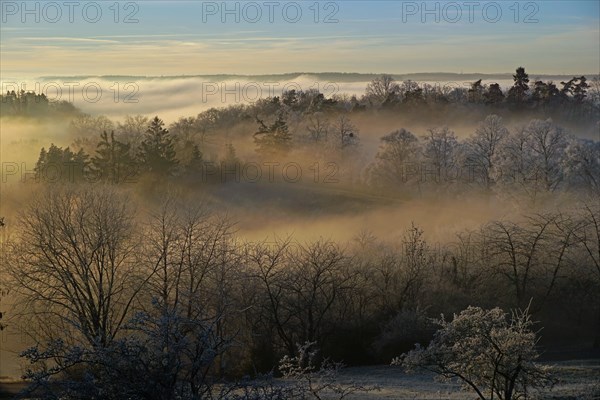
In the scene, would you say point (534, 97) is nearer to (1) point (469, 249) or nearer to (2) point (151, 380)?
(1) point (469, 249)

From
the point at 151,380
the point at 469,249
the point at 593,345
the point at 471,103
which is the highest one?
the point at 471,103

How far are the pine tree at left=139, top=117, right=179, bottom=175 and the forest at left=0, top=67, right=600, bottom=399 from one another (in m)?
0.23

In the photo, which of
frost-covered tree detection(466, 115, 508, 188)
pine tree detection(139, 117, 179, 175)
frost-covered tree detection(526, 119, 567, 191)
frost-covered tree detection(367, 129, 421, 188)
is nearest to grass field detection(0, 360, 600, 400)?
frost-covered tree detection(526, 119, 567, 191)

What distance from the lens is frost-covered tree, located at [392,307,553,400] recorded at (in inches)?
886

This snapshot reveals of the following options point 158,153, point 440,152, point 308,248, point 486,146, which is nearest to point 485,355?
point 308,248

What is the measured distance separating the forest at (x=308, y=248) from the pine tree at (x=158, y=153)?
0.23 metres

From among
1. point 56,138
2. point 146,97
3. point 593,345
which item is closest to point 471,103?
point 146,97

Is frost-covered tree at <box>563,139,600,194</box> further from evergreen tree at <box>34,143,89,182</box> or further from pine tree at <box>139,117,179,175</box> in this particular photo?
evergreen tree at <box>34,143,89,182</box>

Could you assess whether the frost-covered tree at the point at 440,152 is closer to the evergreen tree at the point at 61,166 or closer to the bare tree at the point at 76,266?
the evergreen tree at the point at 61,166

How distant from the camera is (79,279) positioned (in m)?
44.3

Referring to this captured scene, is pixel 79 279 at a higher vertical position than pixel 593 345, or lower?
higher

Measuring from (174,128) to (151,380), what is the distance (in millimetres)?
121807

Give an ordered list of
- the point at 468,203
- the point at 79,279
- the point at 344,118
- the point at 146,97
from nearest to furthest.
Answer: the point at 79,279 → the point at 468,203 → the point at 344,118 → the point at 146,97

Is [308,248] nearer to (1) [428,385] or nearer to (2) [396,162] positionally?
(1) [428,385]
